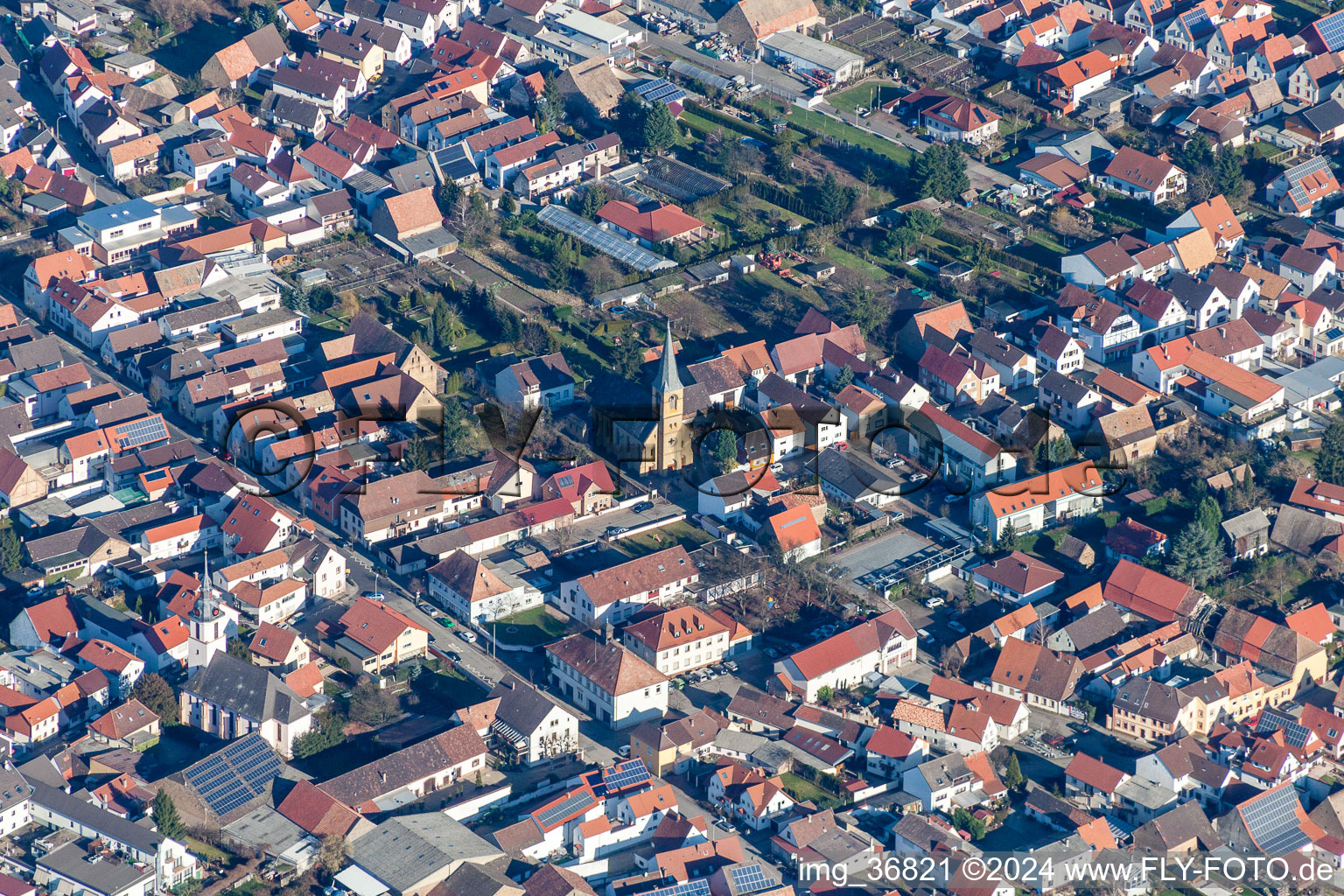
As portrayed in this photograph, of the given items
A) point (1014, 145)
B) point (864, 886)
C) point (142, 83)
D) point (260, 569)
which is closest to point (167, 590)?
point (260, 569)

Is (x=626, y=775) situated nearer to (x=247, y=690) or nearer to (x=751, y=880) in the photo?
(x=751, y=880)

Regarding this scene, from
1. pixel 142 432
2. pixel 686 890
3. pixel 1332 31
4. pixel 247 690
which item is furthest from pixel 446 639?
pixel 1332 31

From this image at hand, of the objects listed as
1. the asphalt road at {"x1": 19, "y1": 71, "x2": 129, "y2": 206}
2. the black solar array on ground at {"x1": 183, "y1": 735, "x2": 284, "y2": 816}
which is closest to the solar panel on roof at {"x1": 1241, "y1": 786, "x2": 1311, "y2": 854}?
the black solar array on ground at {"x1": 183, "y1": 735, "x2": 284, "y2": 816}

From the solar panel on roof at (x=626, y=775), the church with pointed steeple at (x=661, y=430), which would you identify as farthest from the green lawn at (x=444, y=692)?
the church with pointed steeple at (x=661, y=430)

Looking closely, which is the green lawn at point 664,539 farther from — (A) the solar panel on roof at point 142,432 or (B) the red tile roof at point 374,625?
(A) the solar panel on roof at point 142,432

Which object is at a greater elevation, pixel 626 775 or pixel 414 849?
pixel 414 849

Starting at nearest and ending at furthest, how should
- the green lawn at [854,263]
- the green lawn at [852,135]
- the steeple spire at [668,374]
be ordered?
1. the steeple spire at [668,374]
2. the green lawn at [854,263]
3. the green lawn at [852,135]

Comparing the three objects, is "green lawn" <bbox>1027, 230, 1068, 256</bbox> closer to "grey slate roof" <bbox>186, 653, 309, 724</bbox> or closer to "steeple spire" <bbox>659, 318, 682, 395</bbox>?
"steeple spire" <bbox>659, 318, 682, 395</bbox>
